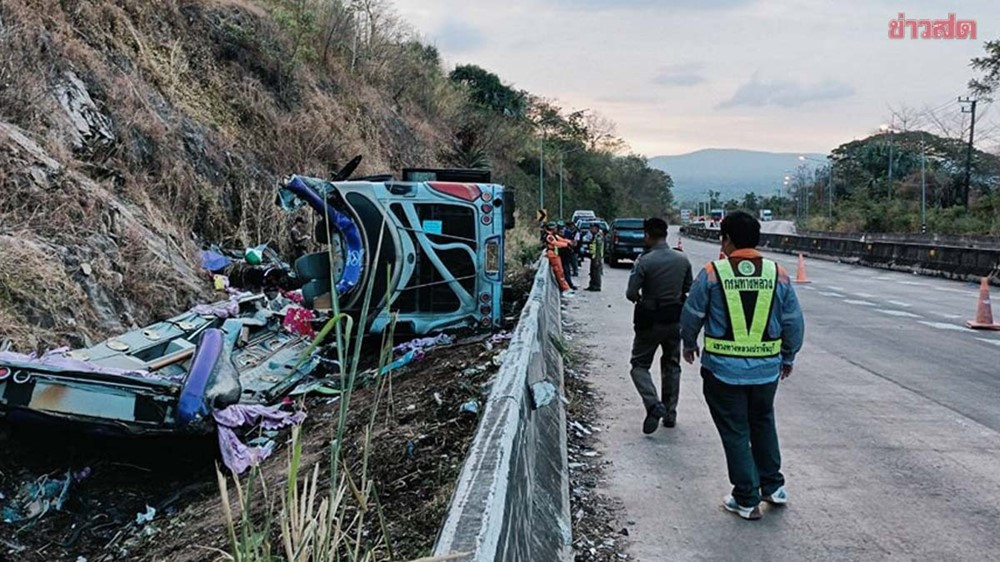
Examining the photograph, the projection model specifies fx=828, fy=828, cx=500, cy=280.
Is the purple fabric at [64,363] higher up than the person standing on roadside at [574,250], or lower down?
higher up

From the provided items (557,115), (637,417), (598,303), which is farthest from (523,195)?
(637,417)

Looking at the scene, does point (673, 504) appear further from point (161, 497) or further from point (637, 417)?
point (161, 497)

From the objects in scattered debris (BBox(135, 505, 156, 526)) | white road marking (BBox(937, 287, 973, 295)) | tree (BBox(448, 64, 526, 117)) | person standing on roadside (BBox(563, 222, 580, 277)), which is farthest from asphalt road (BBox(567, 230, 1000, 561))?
tree (BBox(448, 64, 526, 117))

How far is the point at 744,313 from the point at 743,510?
1206mm

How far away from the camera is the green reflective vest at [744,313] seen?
16.6 feet

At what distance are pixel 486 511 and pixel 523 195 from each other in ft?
191

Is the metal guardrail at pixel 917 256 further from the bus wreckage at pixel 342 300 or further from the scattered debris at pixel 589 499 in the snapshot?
the scattered debris at pixel 589 499

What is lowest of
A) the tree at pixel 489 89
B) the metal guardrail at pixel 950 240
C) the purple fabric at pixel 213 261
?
the metal guardrail at pixel 950 240

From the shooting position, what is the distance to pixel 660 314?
7184 millimetres

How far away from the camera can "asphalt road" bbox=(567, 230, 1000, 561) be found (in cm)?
468

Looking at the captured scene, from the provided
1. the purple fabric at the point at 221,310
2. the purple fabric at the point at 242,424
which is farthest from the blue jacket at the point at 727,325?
the purple fabric at the point at 221,310

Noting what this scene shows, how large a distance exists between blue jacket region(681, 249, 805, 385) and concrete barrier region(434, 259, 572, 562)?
3.54ft

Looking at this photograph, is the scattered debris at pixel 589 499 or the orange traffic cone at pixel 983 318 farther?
the orange traffic cone at pixel 983 318

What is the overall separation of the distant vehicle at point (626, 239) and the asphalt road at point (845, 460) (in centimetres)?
1832
